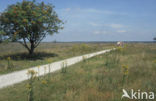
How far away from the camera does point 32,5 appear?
17.1 metres

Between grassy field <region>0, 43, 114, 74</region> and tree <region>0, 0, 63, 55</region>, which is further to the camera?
tree <region>0, 0, 63, 55</region>

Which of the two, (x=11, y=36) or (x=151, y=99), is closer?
(x=151, y=99)

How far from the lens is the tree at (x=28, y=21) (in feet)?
50.8

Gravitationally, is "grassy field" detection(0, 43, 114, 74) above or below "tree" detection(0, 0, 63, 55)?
below

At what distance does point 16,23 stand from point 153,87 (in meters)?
14.8

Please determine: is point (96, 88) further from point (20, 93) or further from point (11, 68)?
point (11, 68)

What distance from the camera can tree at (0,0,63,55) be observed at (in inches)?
609

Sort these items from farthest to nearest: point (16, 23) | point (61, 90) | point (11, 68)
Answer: point (16, 23) < point (11, 68) < point (61, 90)

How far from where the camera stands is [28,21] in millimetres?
15773

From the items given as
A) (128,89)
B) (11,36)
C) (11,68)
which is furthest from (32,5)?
(128,89)

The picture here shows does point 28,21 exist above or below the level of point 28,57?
above

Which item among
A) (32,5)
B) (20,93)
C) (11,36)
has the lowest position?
(20,93)

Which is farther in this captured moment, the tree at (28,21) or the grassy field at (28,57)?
the tree at (28,21)

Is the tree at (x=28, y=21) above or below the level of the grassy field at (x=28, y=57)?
above
